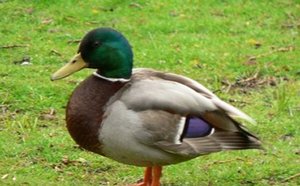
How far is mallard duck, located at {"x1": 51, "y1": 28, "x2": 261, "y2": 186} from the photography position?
5.11m

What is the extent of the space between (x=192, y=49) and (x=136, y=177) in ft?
9.71

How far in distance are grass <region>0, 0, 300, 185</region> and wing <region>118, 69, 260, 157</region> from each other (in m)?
0.52

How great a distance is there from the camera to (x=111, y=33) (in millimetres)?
5465

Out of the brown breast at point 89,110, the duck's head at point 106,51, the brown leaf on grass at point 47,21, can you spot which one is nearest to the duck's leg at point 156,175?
the brown breast at point 89,110

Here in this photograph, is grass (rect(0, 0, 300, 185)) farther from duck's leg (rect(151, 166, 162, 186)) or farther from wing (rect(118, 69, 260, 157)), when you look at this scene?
wing (rect(118, 69, 260, 157))

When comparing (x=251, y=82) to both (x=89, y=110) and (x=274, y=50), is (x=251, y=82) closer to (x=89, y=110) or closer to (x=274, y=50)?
(x=274, y=50)

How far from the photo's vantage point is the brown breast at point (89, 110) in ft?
16.9

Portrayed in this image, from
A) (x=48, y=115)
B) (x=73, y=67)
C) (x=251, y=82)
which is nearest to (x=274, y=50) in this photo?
(x=251, y=82)

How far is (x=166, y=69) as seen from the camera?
8109 millimetres

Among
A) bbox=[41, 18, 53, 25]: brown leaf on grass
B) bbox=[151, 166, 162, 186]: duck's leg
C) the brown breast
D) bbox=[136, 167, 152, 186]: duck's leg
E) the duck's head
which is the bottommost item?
bbox=[41, 18, 53, 25]: brown leaf on grass

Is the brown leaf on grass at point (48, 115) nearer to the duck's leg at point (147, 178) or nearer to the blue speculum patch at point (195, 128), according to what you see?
the duck's leg at point (147, 178)

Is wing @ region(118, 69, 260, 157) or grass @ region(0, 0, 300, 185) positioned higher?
wing @ region(118, 69, 260, 157)

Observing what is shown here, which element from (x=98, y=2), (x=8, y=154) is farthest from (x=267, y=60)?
(x=8, y=154)

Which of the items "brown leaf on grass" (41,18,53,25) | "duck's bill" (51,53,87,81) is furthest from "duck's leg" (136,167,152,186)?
"brown leaf on grass" (41,18,53,25)
